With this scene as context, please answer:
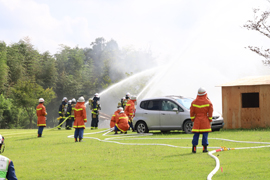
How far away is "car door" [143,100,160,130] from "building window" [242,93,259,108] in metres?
5.41

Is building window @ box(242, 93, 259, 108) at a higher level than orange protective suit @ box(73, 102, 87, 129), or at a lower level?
higher

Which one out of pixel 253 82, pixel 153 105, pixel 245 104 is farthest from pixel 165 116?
pixel 245 104

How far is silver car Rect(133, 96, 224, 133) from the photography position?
17.9 m

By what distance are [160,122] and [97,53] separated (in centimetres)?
8858

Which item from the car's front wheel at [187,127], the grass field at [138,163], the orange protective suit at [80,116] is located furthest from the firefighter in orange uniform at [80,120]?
the car's front wheel at [187,127]

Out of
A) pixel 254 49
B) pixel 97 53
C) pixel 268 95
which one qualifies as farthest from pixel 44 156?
pixel 97 53

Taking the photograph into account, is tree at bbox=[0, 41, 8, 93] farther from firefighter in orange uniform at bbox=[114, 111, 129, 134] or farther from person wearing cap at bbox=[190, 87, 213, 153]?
person wearing cap at bbox=[190, 87, 213, 153]

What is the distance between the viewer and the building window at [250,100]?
21.0m

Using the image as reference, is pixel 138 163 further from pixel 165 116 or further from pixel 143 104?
pixel 143 104

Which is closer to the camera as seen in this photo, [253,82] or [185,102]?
[185,102]

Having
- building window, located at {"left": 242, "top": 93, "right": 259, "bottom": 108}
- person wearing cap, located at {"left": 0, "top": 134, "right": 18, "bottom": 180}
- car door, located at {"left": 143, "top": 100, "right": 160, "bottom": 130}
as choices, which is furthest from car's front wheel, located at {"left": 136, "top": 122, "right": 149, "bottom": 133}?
person wearing cap, located at {"left": 0, "top": 134, "right": 18, "bottom": 180}

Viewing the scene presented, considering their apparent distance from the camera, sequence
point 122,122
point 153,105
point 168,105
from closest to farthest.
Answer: point 168,105, point 153,105, point 122,122

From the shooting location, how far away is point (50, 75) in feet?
237

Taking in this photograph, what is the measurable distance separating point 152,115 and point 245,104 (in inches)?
232
